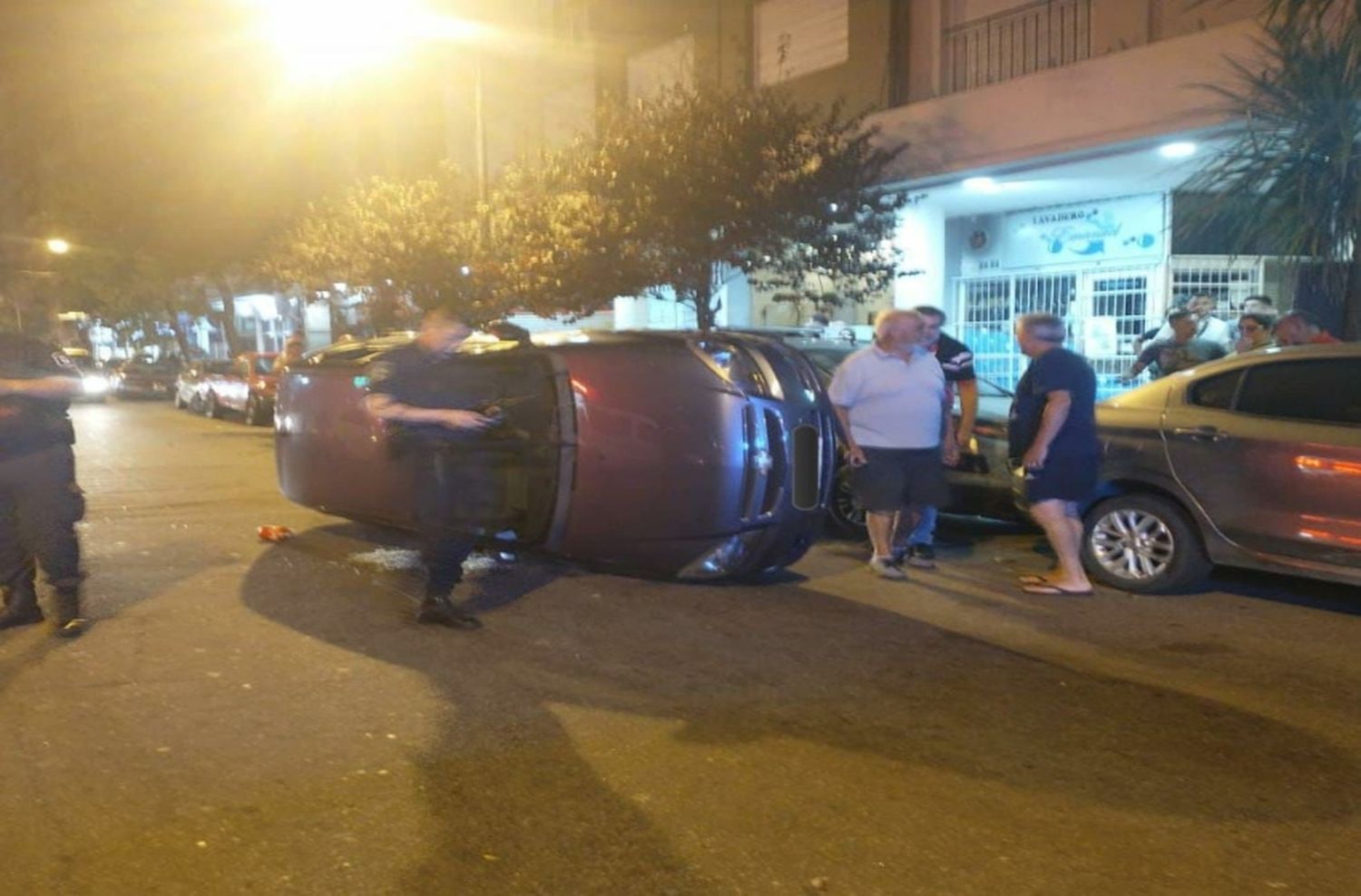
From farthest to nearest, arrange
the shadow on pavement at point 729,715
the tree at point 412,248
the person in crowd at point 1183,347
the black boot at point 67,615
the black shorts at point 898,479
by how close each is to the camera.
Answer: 1. the tree at point 412,248
2. the person in crowd at point 1183,347
3. the black shorts at point 898,479
4. the black boot at point 67,615
5. the shadow on pavement at point 729,715

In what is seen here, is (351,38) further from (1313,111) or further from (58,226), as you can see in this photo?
(58,226)

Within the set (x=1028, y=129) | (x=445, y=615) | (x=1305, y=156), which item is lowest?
(x=445, y=615)

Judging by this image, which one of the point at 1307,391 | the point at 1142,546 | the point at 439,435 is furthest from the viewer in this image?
the point at 1142,546

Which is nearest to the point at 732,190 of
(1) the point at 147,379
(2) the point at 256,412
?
(2) the point at 256,412

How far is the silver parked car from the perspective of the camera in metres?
6.12

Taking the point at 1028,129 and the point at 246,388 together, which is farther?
the point at 246,388

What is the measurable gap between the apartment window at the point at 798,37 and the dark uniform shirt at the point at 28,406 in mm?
11901

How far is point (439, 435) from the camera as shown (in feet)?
18.5

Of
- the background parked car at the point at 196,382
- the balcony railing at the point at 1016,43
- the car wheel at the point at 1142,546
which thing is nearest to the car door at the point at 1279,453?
the car wheel at the point at 1142,546

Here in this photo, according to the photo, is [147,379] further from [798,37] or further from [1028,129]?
[1028,129]

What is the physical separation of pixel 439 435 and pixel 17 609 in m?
2.32

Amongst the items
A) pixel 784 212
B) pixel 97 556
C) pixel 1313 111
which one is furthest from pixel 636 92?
pixel 97 556

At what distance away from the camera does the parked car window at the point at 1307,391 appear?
6234 millimetres

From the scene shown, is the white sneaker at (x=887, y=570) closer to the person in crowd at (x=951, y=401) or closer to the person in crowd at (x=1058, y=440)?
the person in crowd at (x=951, y=401)
